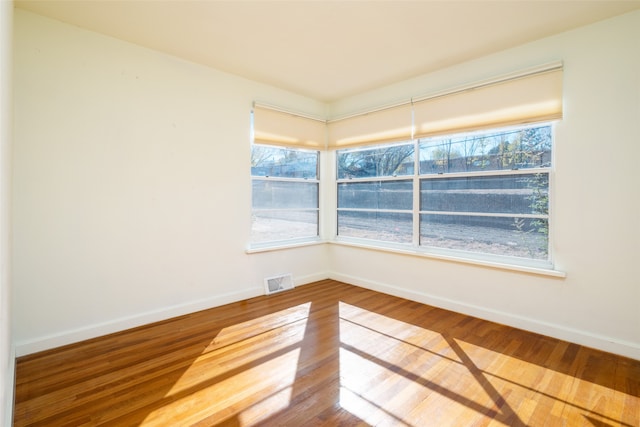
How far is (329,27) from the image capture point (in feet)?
8.80

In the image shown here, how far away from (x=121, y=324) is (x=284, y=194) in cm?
228

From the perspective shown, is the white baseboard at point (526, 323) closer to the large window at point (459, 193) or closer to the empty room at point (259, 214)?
the empty room at point (259, 214)

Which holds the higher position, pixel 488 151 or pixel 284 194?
pixel 488 151

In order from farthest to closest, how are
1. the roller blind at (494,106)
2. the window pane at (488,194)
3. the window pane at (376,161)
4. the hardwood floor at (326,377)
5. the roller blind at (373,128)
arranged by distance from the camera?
the window pane at (376,161), the roller blind at (373,128), the window pane at (488,194), the roller blind at (494,106), the hardwood floor at (326,377)

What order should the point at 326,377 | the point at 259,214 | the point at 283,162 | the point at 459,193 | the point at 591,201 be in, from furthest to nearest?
the point at 283,162 → the point at 259,214 → the point at 459,193 → the point at 591,201 → the point at 326,377

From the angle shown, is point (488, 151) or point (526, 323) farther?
point (488, 151)

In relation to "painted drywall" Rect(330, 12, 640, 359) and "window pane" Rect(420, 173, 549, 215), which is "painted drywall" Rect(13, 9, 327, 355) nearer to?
"window pane" Rect(420, 173, 549, 215)

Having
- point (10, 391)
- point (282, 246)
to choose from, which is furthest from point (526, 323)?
point (10, 391)

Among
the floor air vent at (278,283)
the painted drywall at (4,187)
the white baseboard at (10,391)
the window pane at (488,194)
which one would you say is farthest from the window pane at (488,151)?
the white baseboard at (10,391)

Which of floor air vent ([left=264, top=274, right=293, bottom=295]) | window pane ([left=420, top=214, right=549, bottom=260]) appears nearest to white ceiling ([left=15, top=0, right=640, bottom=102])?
window pane ([left=420, top=214, right=549, bottom=260])

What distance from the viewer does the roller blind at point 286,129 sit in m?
3.90

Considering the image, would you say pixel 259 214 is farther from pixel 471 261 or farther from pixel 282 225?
pixel 471 261

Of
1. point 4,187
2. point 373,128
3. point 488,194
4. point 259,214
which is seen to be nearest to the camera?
point 4,187

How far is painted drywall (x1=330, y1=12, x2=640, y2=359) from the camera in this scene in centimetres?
251
